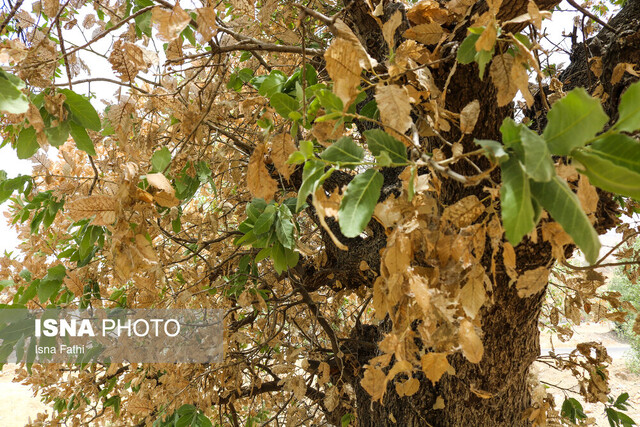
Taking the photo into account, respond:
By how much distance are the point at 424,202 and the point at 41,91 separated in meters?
0.96

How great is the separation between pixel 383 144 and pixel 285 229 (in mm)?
726

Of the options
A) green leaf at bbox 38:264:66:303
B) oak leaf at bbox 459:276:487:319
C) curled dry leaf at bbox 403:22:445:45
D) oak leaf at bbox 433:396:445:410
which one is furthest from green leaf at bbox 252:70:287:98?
oak leaf at bbox 433:396:445:410

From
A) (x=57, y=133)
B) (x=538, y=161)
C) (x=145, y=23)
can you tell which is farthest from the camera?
(x=145, y=23)

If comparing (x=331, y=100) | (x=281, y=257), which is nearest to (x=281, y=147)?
(x=331, y=100)

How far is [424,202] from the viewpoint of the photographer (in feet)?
2.77

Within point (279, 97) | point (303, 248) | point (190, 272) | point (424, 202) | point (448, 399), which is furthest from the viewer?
point (190, 272)

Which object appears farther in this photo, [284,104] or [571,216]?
[284,104]

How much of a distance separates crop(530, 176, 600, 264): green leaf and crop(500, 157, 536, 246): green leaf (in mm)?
24

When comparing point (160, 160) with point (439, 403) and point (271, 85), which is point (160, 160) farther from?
point (439, 403)

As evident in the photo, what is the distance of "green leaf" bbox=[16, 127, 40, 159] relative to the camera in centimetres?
102

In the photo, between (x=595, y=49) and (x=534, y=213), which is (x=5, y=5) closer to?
(x=534, y=213)

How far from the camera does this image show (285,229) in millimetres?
1372

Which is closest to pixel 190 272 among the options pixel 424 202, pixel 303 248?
pixel 303 248

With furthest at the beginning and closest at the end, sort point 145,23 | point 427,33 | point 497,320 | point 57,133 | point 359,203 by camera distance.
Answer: point 497,320 → point 145,23 → point 427,33 → point 57,133 → point 359,203
